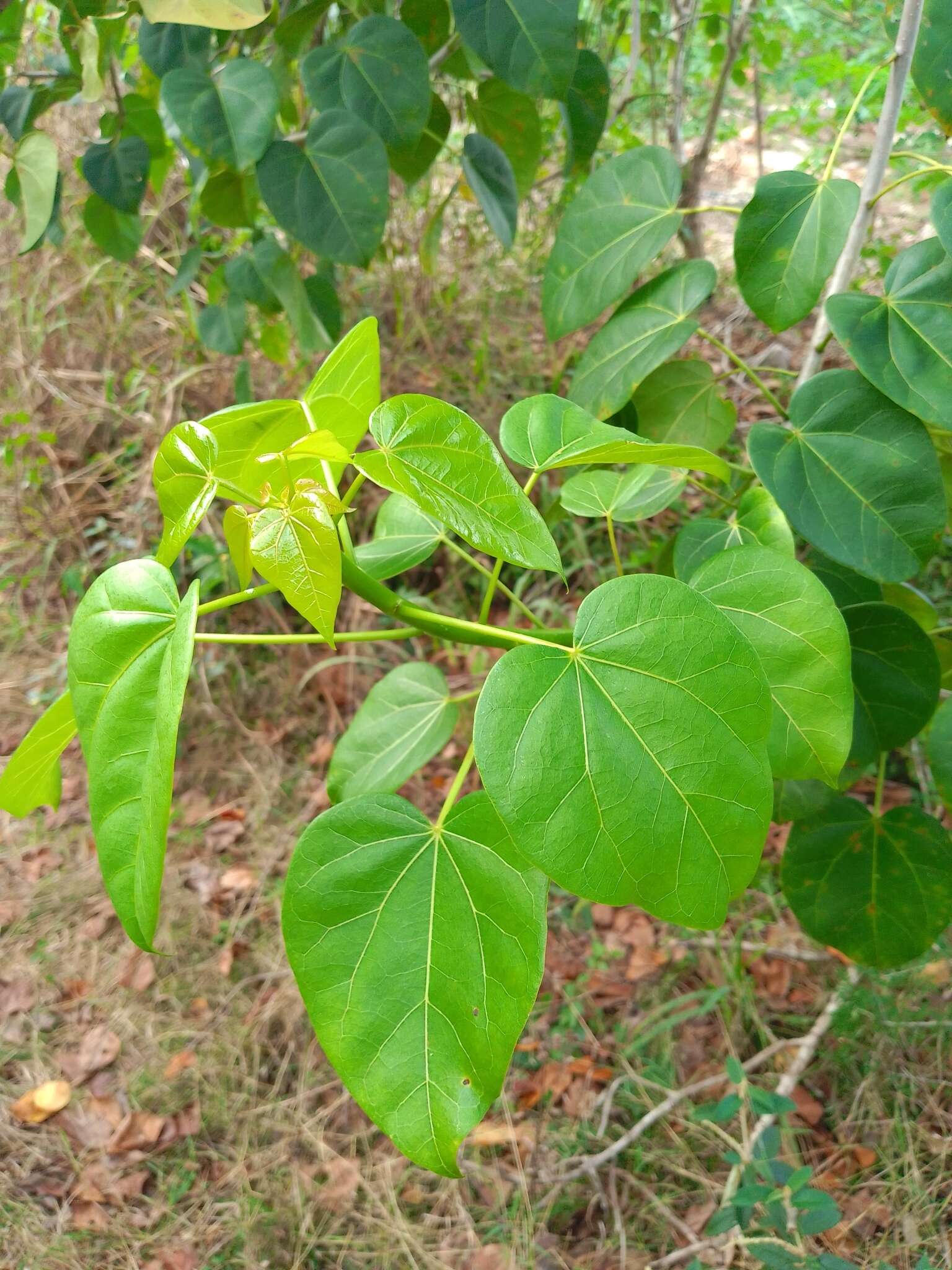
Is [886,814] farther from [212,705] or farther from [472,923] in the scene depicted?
[212,705]

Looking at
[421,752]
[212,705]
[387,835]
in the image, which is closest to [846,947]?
[421,752]

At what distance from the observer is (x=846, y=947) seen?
108 cm

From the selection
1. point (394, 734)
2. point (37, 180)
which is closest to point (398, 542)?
point (394, 734)

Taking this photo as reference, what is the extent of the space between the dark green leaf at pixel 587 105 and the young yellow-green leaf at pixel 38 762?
107 centimetres

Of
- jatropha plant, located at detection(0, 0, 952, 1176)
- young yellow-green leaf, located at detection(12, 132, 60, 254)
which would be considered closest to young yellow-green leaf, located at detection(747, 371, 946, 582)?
jatropha plant, located at detection(0, 0, 952, 1176)

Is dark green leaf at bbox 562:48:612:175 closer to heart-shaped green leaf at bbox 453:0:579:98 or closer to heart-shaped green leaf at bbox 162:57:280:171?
heart-shaped green leaf at bbox 453:0:579:98

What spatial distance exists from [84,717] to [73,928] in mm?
1616

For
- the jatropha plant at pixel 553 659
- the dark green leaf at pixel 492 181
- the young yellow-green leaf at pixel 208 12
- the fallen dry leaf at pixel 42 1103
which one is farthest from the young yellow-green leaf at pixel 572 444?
the fallen dry leaf at pixel 42 1103

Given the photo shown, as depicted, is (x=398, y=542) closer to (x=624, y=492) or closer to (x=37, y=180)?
(x=624, y=492)

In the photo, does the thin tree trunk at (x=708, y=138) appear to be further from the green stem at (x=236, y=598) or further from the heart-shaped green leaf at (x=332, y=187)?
the green stem at (x=236, y=598)

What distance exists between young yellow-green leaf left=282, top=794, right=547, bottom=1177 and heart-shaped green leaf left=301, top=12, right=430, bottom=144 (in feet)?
3.06

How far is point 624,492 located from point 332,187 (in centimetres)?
62

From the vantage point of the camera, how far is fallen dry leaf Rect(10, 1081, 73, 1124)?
5.40ft

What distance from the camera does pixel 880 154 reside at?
3.15 ft
